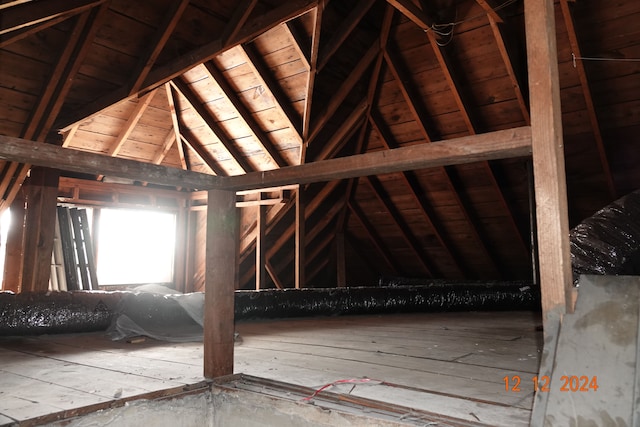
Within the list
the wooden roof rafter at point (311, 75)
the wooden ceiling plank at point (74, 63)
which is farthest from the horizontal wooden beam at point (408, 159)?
the wooden roof rafter at point (311, 75)

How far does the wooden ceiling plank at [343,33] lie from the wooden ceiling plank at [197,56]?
650 mm

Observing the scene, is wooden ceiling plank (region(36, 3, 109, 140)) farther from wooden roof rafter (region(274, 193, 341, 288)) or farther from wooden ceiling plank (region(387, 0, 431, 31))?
wooden roof rafter (region(274, 193, 341, 288))

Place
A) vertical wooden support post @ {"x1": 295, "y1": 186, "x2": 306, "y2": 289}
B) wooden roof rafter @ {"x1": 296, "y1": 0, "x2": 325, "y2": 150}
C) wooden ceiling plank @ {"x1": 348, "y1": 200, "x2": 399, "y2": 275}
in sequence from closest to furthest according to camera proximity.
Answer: wooden roof rafter @ {"x1": 296, "y1": 0, "x2": 325, "y2": 150}
vertical wooden support post @ {"x1": 295, "y1": 186, "x2": 306, "y2": 289}
wooden ceiling plank @ {"x1": 348, "y1": 200, "x2": 399, "y2": 275}

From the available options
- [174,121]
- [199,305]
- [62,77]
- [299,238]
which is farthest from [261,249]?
[62,77]

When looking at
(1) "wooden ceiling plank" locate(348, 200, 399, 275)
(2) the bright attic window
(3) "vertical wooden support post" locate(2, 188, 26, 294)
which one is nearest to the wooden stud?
(1) "wooden ceiling plank" locate(348, 200, 399, 275)

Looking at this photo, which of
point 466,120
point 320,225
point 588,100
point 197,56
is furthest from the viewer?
point 320,225

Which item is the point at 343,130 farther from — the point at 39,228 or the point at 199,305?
the point at 39,228

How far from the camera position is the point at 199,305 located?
11.0ft

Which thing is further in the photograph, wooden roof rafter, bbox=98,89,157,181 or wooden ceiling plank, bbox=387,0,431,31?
wooden roof rafter, bbox=98,89,157,181

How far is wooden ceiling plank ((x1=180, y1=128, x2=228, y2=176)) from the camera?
601cm

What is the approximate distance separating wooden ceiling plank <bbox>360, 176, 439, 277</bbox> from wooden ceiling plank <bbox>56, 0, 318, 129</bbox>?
2.74m

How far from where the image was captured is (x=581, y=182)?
17.6 feet

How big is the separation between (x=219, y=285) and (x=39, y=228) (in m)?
3.16

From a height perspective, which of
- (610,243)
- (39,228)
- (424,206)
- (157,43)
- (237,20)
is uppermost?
(237,20)
